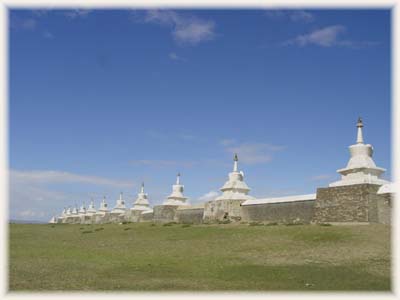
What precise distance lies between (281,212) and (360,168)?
246 inches

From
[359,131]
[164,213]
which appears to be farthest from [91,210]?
[359,131]

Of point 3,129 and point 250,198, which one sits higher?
point 3,129

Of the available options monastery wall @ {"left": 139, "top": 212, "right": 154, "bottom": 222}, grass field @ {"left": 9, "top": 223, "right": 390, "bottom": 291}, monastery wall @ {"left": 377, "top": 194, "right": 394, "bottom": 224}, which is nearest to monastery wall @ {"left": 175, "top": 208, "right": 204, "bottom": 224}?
monastery wall @ {"left": 139, "top": 212, "right": 154, "bottom": 222}

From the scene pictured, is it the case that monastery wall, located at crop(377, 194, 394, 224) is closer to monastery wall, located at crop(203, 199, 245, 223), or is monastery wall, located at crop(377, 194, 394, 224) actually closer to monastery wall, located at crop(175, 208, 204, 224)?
monastery wall, located at crop(203, 199, 245, 223)

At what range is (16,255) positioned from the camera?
17156 mm

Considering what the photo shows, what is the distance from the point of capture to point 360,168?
2348 centimetres

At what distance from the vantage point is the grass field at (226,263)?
1056cm

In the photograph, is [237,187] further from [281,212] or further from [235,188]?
[281,212]

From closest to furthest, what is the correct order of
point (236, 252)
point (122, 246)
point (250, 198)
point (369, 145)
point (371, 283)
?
point (371, 283), point (236, 252), point (122, 246), point (369, 145), point (250, 198)

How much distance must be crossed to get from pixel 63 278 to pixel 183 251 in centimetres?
695

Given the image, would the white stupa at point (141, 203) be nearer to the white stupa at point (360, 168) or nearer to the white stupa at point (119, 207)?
the white stupa at point (119, 207)

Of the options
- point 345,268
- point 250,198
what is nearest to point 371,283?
point 345,268

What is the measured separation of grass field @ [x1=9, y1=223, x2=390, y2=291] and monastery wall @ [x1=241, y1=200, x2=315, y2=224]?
4230 mm

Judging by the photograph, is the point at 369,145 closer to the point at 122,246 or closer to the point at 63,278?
the point at 122,246
